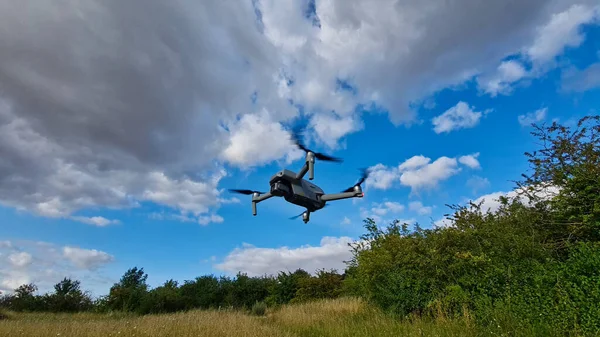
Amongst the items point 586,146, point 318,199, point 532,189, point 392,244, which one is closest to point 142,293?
point 318,199

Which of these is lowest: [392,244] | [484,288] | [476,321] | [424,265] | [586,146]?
[476,321]

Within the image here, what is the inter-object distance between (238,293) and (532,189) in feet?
76.1

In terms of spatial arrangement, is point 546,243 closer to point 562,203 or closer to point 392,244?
point 562,203

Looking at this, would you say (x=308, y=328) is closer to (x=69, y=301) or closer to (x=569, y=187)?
(x=569, y=187)

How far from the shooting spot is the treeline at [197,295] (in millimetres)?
23359

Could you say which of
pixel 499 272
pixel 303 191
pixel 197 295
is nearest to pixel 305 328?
pixel 303 191

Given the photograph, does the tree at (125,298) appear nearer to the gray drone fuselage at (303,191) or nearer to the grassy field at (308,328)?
the grassy field at (308,328)

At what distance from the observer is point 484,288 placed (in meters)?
8.38

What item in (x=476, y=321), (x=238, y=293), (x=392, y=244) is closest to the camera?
(x=476, y=321)

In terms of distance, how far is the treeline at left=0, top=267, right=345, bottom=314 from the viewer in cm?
2336

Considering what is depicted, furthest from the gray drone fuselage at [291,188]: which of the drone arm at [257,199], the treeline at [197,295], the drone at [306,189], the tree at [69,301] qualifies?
the tree at [69,301]

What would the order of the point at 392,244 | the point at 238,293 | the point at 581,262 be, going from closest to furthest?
the point at 581,262 → the point at 392,244 → the point at 238,293

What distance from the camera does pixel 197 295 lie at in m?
27.4

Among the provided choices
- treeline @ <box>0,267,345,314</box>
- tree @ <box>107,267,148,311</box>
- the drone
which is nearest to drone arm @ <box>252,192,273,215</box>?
the drone
